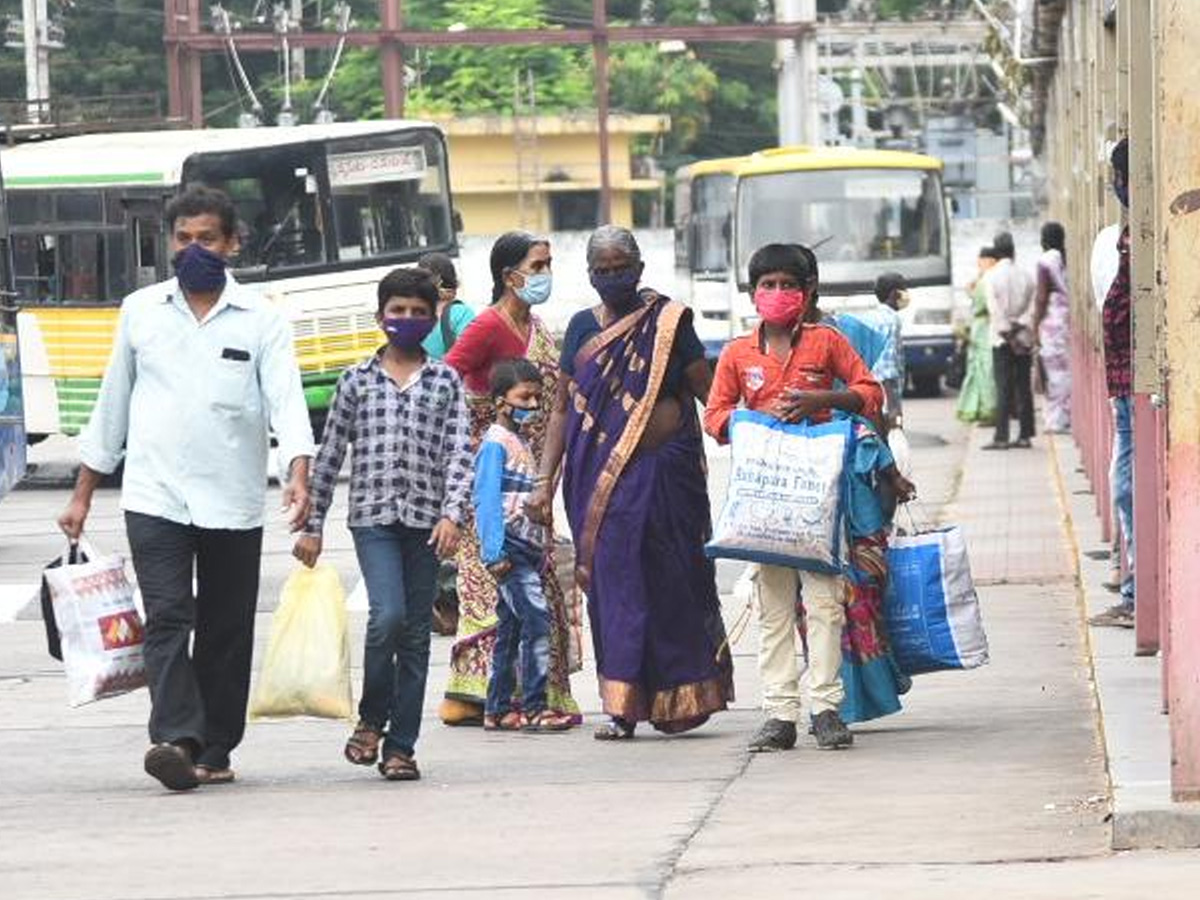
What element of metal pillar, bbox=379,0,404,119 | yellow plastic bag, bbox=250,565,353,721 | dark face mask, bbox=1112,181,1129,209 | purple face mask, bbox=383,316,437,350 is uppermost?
metal pillar, bbox=379,0,404,119

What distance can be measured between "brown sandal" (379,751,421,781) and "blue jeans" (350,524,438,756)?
0.02 m

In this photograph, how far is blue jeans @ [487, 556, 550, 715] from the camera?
39.3 ft

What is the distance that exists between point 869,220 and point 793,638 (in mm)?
29600

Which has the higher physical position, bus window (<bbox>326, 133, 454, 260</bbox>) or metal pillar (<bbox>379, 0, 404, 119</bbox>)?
metal pillar (<bbox>379, 0, 404, 119</bbox>)

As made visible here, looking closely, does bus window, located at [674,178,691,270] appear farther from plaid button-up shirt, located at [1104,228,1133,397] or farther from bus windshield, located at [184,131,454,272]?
plaid button-up shirt, located at [1104,228,1133,397]

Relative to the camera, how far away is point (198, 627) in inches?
414

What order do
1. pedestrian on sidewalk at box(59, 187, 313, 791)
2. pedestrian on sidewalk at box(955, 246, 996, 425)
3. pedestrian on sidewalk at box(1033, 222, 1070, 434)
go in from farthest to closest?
pedestrian on sidewalk at box(955, 246, 996, 425) → pedestrian on sidewalk at box(1033, 222, 1070, 434) → pedestrian on sidewalk at box(59, 187, 313, 791)

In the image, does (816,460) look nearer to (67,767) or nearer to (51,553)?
(67,767)

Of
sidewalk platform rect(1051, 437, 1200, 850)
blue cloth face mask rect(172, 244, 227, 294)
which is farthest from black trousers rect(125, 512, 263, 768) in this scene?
sidewalk platform rect(1051, 437, 1200, 850)

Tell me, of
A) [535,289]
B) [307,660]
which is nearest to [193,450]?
[307,660]

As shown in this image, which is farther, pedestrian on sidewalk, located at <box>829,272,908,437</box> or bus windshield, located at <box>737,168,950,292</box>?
bus windshield, located at <box>737,168,950,292</box>

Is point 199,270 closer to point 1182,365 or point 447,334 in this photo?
point 1182,365

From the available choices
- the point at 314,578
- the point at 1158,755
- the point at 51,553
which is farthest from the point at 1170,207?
the point at 51,553

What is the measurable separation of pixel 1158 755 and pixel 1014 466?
Result: 17.0 meters
